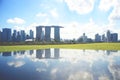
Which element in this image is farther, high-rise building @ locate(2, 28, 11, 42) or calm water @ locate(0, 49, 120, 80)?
high-rise building @ locate(2, 28, 11, 42)

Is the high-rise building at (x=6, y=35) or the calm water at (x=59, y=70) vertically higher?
the high-rise building at (x=6, y=35)

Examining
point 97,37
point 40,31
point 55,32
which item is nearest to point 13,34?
point 40,31

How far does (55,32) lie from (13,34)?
62.1 ft

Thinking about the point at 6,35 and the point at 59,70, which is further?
the point at 6,35

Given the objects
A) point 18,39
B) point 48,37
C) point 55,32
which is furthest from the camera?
point 55,32

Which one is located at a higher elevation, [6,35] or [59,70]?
[6,35]

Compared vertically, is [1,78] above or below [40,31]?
below

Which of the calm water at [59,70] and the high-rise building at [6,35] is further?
the high-rise building at [6,35]

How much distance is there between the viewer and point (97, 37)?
7475 centimetres

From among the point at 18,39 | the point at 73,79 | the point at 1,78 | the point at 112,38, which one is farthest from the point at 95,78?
the point at 18,39

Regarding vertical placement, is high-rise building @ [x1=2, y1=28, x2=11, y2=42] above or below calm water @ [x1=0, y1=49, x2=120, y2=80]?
above

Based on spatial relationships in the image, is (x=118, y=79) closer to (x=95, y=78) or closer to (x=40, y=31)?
(x=95, y=78)

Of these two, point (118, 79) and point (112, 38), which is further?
point (112, 38)

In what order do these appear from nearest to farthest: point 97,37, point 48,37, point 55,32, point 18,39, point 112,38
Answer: point 112,38 < point 97,37 < point 18,39 < point 48,37 < point 55,32
